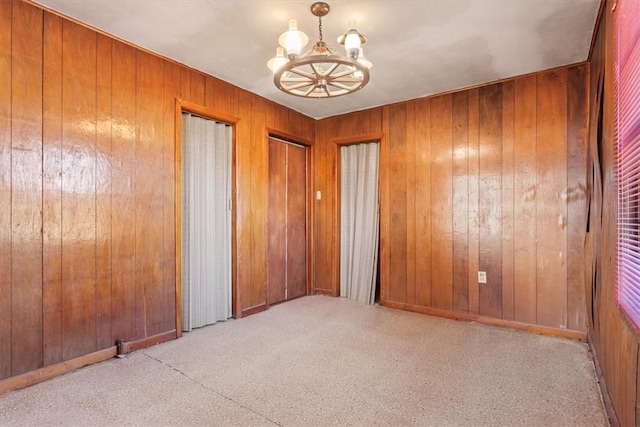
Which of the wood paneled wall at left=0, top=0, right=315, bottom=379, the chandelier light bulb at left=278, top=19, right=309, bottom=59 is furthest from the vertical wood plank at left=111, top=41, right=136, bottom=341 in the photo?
the chandelier light bulb at left=278, top=19, right=309, bottom=59

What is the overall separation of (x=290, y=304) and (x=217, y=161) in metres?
1.95

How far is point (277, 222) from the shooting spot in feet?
13.9

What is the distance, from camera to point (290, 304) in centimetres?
415

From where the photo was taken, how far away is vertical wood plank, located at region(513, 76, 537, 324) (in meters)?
3.21

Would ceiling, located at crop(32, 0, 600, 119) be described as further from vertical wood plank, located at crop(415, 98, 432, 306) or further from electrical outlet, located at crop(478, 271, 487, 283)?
electrical outlet, located at crop(478, 271, 487, 283)

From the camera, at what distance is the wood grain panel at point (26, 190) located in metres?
2.11

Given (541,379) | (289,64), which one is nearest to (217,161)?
(289,64)

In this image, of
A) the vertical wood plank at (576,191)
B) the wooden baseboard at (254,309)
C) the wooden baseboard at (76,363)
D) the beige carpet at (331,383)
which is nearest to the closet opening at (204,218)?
the wooden baseboard at (254,309)

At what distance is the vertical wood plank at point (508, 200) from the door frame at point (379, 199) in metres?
1.29

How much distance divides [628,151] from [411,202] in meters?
2.52

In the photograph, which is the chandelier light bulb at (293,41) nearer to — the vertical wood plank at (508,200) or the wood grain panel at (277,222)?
the wood grain panel at (277,222)

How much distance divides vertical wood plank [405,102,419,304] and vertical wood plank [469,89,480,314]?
0.61 metres

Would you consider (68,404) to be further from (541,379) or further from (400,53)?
(400,53)

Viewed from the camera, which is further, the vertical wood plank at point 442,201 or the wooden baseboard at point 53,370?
the vertical wood plank at point 442,201
